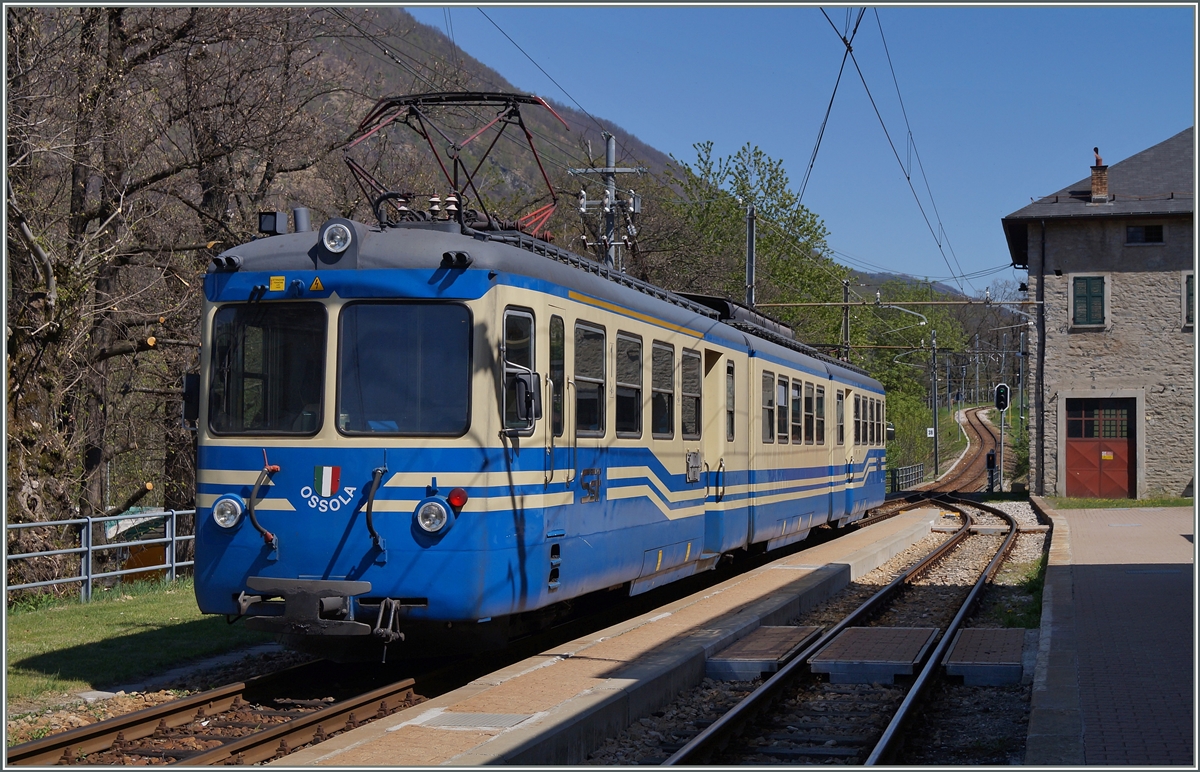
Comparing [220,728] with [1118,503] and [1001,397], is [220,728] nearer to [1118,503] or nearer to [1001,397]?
[1118,503]

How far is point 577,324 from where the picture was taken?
31.7 ft

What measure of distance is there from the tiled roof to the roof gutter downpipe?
33.2 inches

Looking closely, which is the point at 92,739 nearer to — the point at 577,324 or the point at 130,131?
the point at 577,324

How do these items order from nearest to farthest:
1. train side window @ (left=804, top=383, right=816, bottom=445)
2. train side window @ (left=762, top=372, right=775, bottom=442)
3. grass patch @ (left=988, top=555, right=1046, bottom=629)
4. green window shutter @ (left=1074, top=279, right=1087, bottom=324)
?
grass patch @ (left=988, top=555, right=1046, bottom=629), train side window @ (left=762, top=372, right=775, bottom=442), train side window @ (left=804, top=383, right=816, bottom=445), green window shutter @ (left=1074, top=279, right=1087, bottom=324)

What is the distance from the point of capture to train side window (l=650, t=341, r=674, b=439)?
11375 millimetres

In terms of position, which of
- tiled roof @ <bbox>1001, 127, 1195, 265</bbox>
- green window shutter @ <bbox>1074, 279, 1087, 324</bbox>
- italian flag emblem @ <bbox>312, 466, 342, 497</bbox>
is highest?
tiled roof @ <bbox>1001, 127, 1195, 265</bbox>

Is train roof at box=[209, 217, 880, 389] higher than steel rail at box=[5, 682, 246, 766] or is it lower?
higher

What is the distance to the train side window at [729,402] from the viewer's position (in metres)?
13.8

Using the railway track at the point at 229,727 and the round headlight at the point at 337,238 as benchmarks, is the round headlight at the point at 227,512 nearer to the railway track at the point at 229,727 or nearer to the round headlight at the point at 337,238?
the railway track at the point at 229,727

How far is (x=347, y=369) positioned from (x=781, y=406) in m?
9.28

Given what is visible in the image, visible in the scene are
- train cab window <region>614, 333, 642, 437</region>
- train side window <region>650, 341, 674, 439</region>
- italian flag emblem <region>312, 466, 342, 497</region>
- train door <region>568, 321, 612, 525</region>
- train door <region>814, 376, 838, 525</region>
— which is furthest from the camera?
train door <region>814, 376, 838, 525</region>

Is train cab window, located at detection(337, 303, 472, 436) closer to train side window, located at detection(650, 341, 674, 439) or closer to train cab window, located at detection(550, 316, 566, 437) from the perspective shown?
train cab window, located at detection(550, 316, 566, 437)

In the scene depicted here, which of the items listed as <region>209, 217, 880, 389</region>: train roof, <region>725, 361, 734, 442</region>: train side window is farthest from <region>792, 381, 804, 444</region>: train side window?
<region>209, 217, 880, 389</region>: train roof

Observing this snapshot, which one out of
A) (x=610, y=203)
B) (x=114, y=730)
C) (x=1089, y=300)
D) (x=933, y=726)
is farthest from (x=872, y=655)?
(x=1089, y=300)
